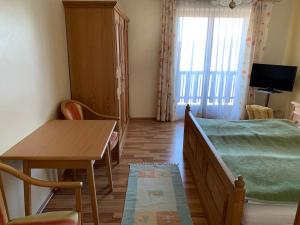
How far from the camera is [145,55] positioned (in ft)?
14.7

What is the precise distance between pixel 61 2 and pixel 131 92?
2442 millimetres

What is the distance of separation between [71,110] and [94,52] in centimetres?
76

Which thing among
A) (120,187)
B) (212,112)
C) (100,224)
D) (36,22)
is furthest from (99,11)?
(212,112)

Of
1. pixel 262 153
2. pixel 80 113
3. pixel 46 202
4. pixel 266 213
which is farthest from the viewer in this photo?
pixel 80 113

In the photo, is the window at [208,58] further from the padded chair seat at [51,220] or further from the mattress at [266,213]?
the padded chair seat at [51,220]

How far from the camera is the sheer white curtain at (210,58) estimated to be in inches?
166

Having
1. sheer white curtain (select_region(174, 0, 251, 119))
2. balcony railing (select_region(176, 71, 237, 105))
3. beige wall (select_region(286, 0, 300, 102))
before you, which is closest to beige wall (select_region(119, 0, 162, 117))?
sheer white curtain (select_region(174, 0, 251, 119))

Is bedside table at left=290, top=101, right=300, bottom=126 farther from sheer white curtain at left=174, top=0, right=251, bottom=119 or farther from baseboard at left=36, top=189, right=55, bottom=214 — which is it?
baseboard at left=36, top=189, right=55, bottom=214

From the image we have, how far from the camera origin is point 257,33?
4.24 metres

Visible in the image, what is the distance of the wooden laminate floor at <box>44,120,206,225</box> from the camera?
2.04m

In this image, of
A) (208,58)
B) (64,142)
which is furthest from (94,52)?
(208,58)

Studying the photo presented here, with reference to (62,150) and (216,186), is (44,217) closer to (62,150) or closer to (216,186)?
(62,150)

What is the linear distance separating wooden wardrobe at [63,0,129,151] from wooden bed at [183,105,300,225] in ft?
3.80

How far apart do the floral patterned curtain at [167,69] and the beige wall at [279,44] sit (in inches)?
77.0
